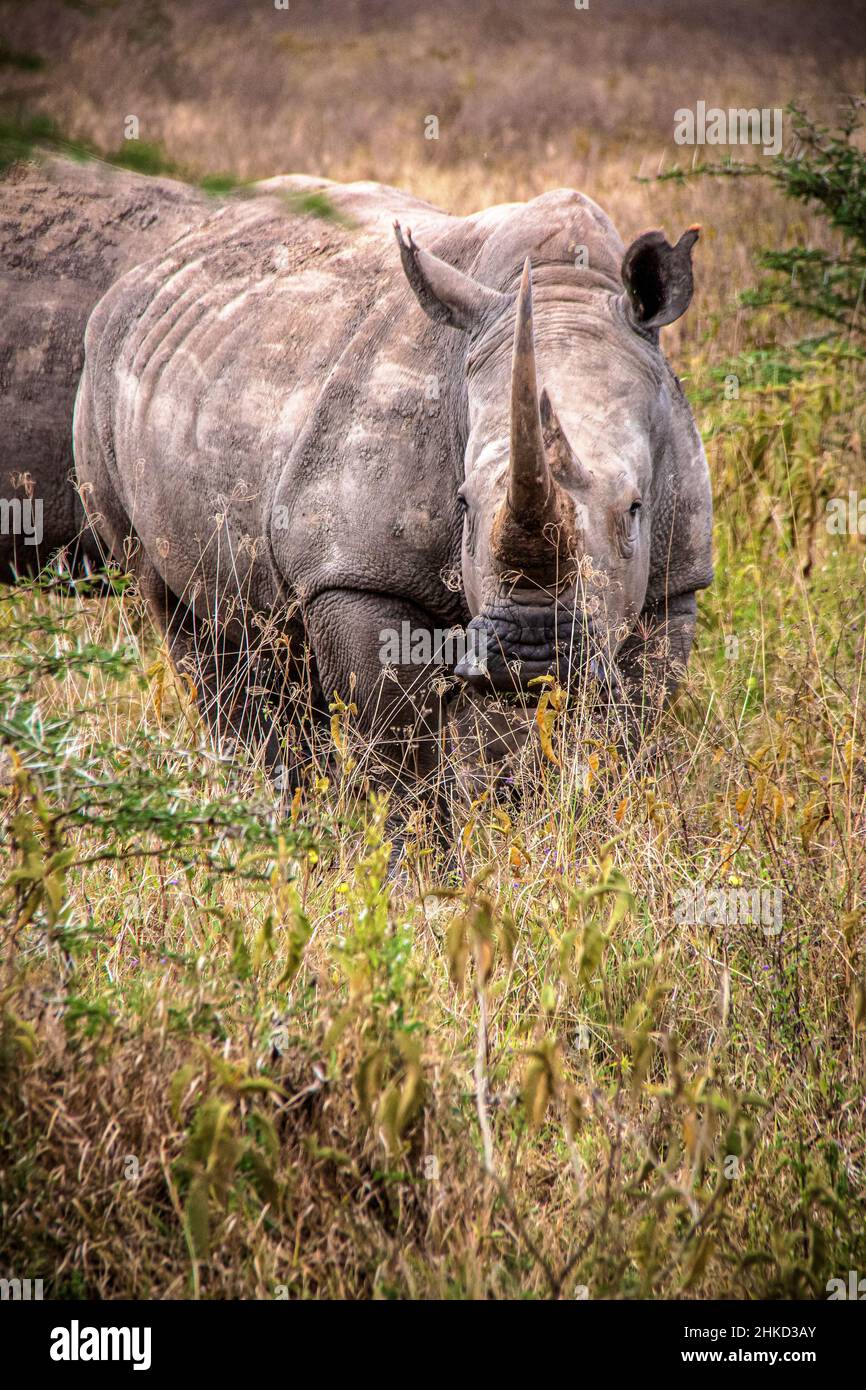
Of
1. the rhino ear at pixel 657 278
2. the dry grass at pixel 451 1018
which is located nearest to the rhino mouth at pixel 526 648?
the dry grass at pixel 451 1018

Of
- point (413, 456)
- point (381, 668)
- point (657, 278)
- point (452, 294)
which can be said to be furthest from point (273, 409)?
point (657, 278)

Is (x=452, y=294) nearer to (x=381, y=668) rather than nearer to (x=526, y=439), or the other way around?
(x=526, y=439)

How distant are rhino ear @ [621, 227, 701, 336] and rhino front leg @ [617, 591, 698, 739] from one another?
2.81ft

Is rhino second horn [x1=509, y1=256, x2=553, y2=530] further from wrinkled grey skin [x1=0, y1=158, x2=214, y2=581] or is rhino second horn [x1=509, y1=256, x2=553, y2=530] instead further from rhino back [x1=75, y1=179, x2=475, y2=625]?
wrinkled grey skin [x1=0, y1=158, x2=214, y2=581]

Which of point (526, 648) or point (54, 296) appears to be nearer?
point (526, 648)

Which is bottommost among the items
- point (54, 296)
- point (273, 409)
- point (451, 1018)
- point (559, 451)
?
point (451, 1018)

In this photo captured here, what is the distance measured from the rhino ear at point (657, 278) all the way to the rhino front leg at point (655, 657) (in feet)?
2.81

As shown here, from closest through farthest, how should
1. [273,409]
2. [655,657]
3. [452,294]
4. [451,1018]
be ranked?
[451,1018]
[452,294]
[655,657]
[273,409]

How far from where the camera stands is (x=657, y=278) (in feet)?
14.1

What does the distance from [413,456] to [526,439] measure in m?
0.85

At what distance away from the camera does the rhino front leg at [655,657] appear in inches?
174

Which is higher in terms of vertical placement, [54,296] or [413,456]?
[54,296]

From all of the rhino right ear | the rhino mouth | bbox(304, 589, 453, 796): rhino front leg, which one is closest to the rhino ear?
the rhino right ear

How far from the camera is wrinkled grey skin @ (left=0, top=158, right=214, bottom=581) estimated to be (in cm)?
595
